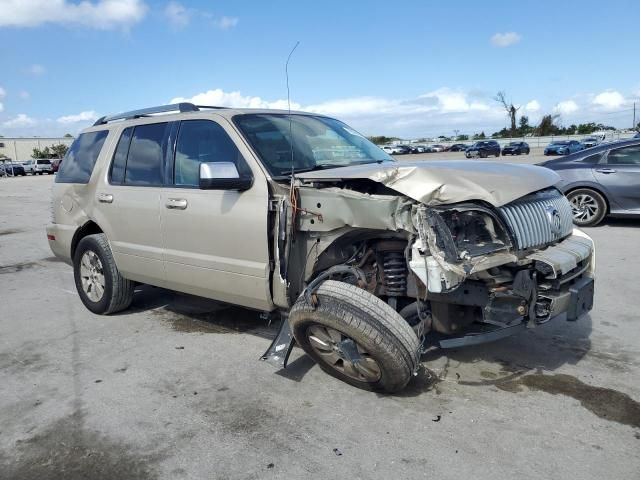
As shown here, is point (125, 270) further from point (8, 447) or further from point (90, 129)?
point (8, 447)

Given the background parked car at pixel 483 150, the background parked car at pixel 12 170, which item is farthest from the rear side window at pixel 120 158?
the background parked car at pixel 12 170

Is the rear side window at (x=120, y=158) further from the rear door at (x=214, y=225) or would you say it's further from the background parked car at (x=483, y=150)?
the background parked car at (x=483, y=150)

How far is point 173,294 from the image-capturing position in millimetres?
6391

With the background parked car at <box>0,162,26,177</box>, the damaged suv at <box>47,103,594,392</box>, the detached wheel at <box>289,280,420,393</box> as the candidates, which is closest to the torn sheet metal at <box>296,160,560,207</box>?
the damaged suv at <box>47,103,594,392</box>

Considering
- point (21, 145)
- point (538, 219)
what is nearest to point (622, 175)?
point (538, 219)

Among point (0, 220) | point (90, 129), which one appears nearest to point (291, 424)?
point (90, 129)

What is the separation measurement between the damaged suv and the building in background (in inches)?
3750

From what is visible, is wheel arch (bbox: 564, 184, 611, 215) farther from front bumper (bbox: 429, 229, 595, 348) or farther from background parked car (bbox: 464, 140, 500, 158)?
background parked car (bbox: 464, 140, 500, 158)

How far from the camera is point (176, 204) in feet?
14.5

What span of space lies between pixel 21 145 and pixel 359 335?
103m

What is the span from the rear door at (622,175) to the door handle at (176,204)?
25.4 feet

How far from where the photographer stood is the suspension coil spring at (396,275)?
Result: 368cm

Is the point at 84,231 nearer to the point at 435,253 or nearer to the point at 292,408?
the point at 292,408

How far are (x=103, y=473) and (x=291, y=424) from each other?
3.47 feet
